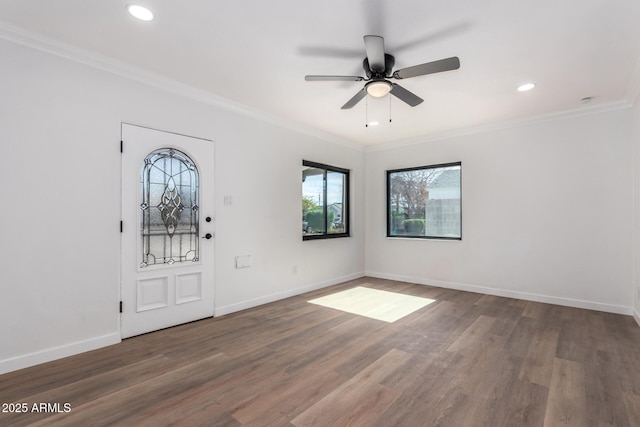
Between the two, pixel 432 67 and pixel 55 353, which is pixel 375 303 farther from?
pixel 55 353

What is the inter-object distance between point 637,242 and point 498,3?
3440mm

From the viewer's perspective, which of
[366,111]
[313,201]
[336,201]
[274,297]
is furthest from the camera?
[336,201]

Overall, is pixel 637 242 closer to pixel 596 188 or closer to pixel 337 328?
pixel 596 188

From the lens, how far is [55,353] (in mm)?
2582

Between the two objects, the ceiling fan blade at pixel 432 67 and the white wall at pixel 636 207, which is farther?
the white wall at pixel 636 207

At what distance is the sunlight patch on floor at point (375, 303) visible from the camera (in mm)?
3838

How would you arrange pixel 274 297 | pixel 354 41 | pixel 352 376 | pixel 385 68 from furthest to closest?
pixel 274 297, pixel 385 68, pixel 354 41, pixel 352 376

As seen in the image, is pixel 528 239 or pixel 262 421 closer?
pixel 262 421

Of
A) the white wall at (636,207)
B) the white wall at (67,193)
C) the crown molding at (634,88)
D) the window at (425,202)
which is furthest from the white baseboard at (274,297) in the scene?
the crown molding at (634,88)

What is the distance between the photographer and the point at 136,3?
2.11m

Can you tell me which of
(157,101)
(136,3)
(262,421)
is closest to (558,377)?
(262,421)

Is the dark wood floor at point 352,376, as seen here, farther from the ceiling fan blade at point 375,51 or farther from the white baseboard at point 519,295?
the ceiling fan blade at point 375,51

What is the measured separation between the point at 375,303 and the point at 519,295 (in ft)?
7.06

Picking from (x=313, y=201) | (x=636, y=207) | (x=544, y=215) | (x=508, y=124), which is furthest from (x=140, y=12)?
(x=636, y=207)
